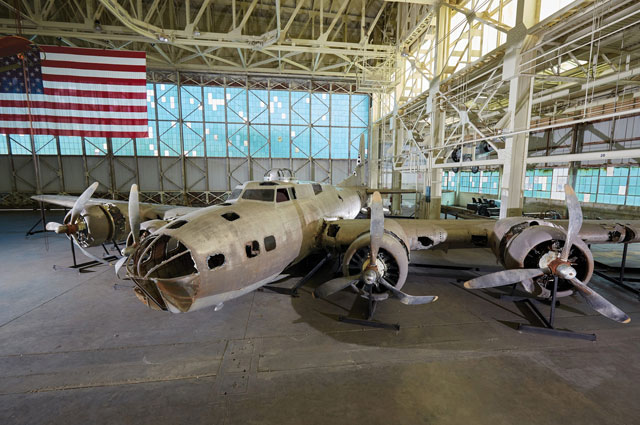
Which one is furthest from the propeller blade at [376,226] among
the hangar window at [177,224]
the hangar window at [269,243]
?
the hangar window at [177,224]

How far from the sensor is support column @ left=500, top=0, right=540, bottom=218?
11.9m

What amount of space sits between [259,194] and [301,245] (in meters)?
2.26

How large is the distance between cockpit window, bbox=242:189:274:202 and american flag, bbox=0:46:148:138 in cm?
1433

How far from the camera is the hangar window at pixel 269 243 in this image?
25.2 feet

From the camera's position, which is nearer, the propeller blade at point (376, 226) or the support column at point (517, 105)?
the propeller blade at point (376, 226)

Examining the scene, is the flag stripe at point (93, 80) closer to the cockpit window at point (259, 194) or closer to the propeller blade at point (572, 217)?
the cockpit window at point (259, 194)

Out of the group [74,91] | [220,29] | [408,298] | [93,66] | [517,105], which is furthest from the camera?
[220,29]

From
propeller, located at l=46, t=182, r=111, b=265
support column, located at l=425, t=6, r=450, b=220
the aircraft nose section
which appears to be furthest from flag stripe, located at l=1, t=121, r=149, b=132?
support column, located at l=425, t=6, r=450, b=220

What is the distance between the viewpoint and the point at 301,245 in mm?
9453

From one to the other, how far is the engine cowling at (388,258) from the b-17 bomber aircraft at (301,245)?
3 centimetres

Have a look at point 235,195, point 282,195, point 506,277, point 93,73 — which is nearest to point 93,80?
point 93,73

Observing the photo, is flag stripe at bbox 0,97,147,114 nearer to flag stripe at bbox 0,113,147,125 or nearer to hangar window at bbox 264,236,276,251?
flag stripe at bbox 0,113,147,125

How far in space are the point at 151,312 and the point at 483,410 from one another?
350 inches

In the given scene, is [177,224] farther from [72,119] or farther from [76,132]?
[72,119]
